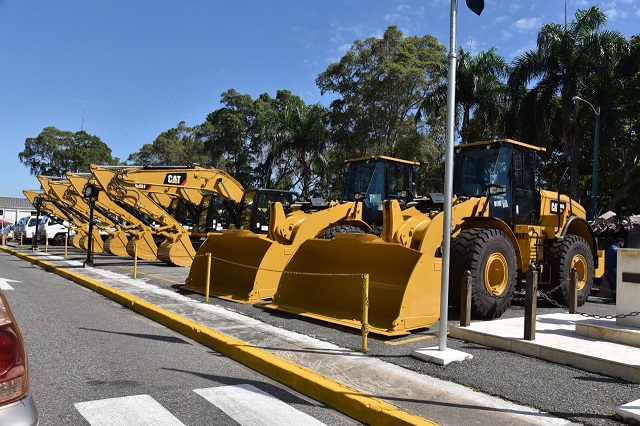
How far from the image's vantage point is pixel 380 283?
325 inches

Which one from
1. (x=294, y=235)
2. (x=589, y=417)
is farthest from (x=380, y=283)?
(x=589, y=417)

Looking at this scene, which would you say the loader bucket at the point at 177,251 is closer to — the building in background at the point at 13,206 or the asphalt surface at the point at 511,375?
the asphalt surface at the point at 511,375

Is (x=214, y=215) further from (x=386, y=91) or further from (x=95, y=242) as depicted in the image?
(x=386, y=91)

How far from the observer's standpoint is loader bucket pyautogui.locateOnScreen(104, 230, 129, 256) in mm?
21000

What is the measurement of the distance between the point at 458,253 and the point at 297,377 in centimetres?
358

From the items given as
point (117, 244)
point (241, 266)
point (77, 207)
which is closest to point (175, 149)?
point (77, 207)

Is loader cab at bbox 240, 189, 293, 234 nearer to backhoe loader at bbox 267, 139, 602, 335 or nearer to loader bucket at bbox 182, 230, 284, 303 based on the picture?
loader bucket at bbox 182, 230, 284, 303

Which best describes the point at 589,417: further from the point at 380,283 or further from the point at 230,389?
the point at 380,283

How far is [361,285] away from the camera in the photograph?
7867 mm

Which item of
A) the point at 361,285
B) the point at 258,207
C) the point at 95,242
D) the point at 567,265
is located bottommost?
the point at 95,242

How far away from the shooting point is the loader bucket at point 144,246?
19.6 m

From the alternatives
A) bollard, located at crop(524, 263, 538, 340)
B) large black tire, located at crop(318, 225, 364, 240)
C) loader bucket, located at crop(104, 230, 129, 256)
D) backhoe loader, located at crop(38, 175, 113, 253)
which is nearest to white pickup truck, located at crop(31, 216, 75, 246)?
backhoe loader, located at crop(38, 175, 113, 253)

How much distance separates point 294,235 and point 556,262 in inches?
196

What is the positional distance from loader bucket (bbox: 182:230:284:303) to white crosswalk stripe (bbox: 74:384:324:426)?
168 inches
